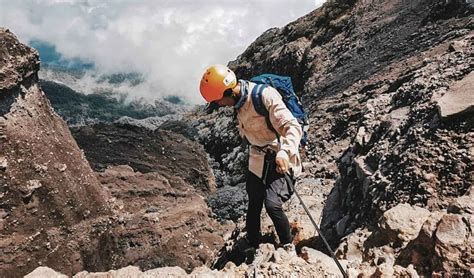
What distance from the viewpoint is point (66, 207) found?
15664mm

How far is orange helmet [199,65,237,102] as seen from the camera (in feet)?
20.4

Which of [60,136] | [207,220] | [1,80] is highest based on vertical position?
[1,80]

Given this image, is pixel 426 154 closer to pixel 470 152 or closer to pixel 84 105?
pixel 470 152

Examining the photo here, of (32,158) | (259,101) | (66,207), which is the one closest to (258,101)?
(259,101)

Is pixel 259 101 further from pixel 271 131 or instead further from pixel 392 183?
pixel 392 183

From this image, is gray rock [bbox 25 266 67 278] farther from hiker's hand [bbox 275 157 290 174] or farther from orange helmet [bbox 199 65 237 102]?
hiker's hand [bbox 275 157 290 174]

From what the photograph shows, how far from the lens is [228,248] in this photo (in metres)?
9.24

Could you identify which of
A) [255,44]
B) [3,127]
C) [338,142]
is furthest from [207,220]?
[255,44]

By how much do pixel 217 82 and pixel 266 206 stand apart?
1895 mm

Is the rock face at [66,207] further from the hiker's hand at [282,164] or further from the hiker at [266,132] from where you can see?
the hiker's hand at [282,164]

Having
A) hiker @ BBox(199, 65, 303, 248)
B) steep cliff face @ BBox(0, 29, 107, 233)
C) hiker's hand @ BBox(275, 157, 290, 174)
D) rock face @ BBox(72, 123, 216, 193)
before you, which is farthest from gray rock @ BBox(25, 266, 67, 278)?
rock face @ BBox(72, 123, 216, 193)

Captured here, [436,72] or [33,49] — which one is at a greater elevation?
[33,49]

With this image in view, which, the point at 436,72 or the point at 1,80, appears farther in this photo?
the point at 1,80

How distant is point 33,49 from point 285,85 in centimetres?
1140
